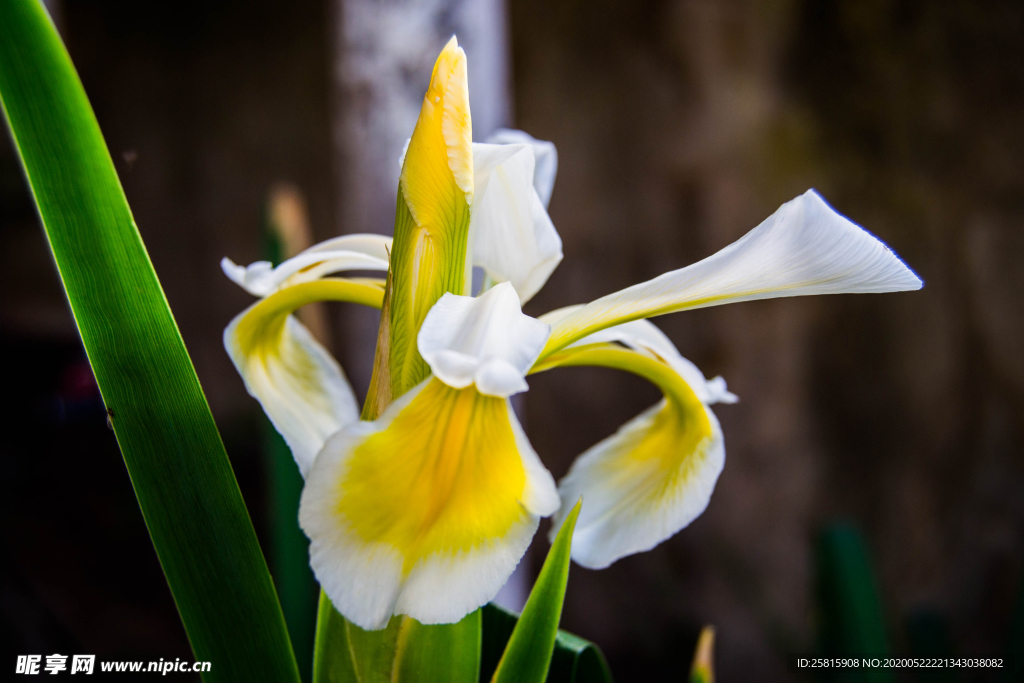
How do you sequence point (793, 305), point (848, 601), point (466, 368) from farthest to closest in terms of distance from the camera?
point (793, 305), point (848, 601), point (466, 368)

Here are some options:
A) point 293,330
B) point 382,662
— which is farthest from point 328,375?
point 382,662

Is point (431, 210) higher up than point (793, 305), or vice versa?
point (431, 210)

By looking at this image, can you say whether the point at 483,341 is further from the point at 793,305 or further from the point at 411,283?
the point at 793,305

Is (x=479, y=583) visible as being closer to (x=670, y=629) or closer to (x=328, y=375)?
(x=328, y=375)

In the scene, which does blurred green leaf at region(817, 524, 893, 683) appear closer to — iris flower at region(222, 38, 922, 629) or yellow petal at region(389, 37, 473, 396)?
iris flower at region(222, 38, 922, 629)

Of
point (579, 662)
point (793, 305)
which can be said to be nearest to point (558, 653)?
point (579, 662)

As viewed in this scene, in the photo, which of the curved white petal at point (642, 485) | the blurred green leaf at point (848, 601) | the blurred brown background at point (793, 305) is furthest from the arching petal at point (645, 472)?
the blurred brown background at point (793, 305)

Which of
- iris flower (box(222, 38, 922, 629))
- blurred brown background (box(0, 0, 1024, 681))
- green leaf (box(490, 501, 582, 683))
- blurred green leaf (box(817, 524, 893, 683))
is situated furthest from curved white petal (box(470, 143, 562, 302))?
blurred brown background (box(0, 0, 1024, 681))
